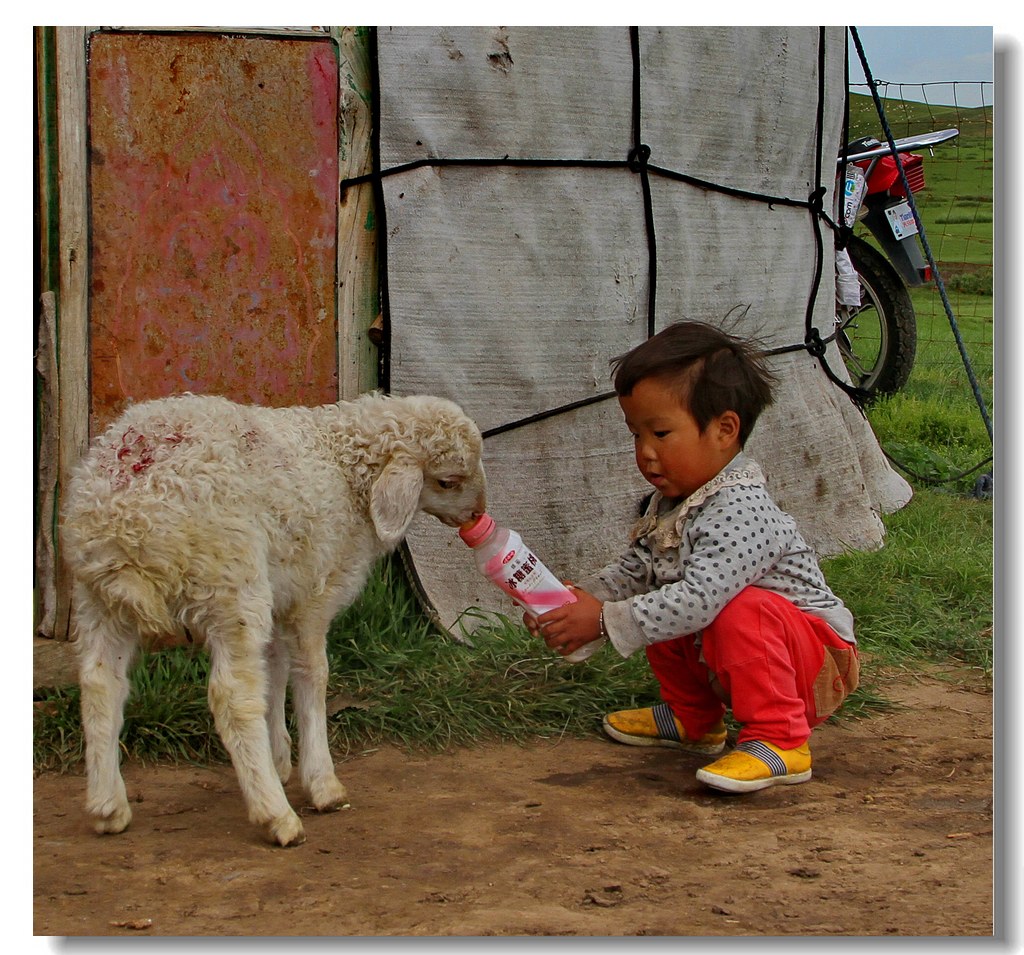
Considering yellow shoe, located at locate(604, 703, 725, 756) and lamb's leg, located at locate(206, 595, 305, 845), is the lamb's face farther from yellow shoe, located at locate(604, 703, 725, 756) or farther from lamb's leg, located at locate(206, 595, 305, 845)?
yellow shoe, located at locate(604, 703, 725, 756)

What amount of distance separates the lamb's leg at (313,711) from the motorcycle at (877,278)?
368 centimetres

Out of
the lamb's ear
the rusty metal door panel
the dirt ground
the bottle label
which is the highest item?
the rusty metal door panel

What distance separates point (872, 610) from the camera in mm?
4547

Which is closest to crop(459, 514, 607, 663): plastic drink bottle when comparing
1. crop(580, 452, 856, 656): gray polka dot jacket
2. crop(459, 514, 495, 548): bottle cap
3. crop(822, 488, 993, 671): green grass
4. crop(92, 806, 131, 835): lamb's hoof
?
crop(459, 514, 495, 548): bottle cap

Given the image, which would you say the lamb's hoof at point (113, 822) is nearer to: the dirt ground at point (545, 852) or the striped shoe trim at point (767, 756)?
the dirt ground at point (545, 852)

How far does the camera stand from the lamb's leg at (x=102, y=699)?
9.29ft

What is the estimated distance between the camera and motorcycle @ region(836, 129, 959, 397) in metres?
5.85

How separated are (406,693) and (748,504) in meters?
1.22

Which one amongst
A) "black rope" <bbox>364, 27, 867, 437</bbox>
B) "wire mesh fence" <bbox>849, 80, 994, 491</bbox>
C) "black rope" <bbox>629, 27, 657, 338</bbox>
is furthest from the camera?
"black rope" <bbox>629, 27, 657, 338</bbox>

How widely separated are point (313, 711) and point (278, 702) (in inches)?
6.5

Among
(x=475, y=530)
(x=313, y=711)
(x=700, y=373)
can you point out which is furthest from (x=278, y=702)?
(x=700, y=373)

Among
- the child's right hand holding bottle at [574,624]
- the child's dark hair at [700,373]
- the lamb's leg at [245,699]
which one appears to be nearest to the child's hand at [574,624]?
the child's right hand holding bottle at [574,624]

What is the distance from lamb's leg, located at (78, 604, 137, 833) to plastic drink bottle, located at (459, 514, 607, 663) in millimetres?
1008

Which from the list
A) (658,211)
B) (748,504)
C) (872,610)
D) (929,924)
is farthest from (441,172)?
(929,924)
